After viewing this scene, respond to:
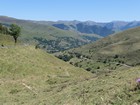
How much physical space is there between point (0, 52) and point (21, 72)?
597 inches

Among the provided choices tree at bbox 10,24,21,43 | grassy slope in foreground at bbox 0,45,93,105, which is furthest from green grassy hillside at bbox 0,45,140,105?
tree at bbox 10,24,21,43

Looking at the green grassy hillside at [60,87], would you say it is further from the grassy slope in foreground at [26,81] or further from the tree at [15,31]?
the tree at [15,31]

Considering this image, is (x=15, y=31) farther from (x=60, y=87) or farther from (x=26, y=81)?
(x=60, y=87)

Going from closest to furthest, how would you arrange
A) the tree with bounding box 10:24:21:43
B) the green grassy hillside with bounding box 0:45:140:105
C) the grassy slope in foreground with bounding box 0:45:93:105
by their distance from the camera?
the green grassy hillside with bounding box 0:45:140:105 < the grassy slope in foreground with bounding box 0:45:93:105 < the tree with bounding box 10:24:21:43

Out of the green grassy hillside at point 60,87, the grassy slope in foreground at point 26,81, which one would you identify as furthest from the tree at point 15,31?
the green grassy hillside at point 60,87

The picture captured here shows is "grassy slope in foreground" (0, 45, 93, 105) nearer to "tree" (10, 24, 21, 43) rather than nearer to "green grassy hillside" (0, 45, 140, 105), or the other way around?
"green grassy hillside" (0, 45, 140, 105)

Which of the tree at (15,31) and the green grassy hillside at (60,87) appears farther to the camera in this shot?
the tree at (15,31)

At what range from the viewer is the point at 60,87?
37.2m

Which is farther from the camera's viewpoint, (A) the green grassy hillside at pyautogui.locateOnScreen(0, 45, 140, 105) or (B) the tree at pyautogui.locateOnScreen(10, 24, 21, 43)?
(B) the tree at pyautogui.locateOnScreen(10, 24, 21, 43)

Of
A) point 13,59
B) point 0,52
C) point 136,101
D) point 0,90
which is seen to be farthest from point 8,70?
point 136,101

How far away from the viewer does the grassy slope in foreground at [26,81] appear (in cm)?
3391

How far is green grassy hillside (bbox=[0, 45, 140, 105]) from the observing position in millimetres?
22750

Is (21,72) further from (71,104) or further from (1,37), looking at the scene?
(1,37)

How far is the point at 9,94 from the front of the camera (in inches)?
1565
